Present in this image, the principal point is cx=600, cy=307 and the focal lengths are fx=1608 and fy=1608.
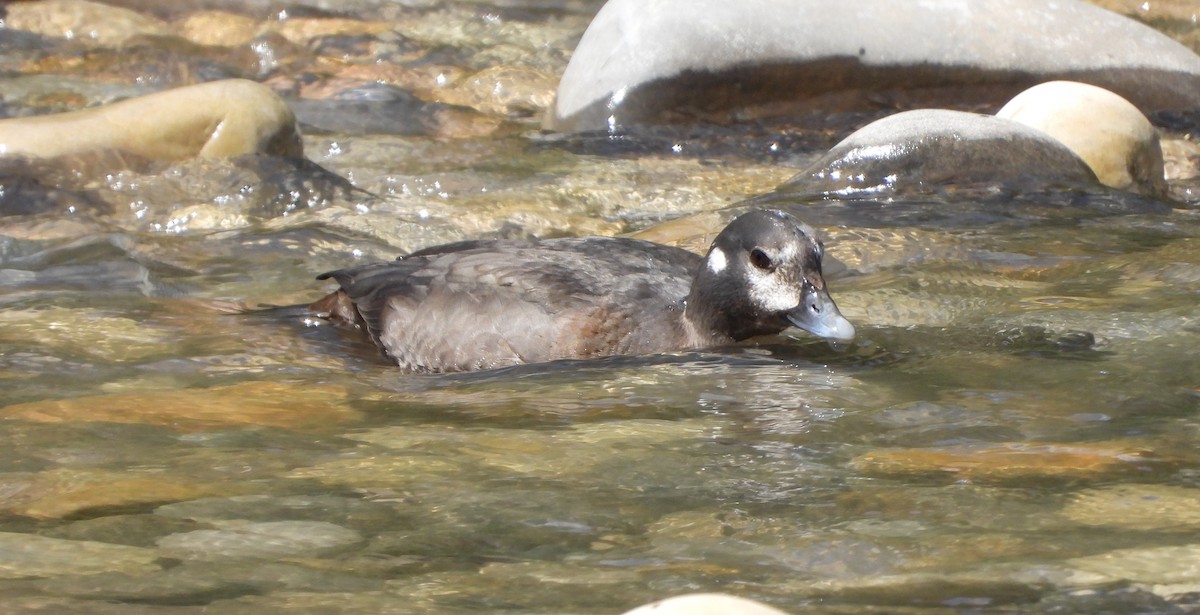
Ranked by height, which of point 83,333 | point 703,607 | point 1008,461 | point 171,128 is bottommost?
point 83,333

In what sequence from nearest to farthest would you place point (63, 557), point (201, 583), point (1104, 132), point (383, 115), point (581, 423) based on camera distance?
1. point (201, 583)
2. point (63, 557)
3. point (581, 423)
4. point (1104, 132)
5. point (383, 115)

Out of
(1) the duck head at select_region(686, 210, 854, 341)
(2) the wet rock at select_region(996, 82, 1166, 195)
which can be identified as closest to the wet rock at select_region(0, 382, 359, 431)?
(1) the duck head at select_region(686, 210, 854, 341)

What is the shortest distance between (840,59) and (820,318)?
5238mm

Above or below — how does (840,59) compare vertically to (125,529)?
above

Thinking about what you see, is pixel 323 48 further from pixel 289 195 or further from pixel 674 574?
pixel 674 574

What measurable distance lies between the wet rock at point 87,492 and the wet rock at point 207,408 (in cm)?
57

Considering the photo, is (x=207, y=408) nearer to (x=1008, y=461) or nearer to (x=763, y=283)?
(x=763, y=283)

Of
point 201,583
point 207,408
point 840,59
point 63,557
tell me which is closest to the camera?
point 201,583

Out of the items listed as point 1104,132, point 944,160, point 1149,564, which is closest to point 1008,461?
point 1149,564

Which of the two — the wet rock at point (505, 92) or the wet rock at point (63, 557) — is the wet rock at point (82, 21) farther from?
the wet rock at point (63, 557)

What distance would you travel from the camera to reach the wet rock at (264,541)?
3094mm

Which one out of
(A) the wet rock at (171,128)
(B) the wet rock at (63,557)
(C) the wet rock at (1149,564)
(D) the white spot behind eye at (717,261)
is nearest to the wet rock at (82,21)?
(A) the wet rock at (171,128)

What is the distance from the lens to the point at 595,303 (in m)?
5.32

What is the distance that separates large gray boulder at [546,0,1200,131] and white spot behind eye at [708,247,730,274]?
4.35m
